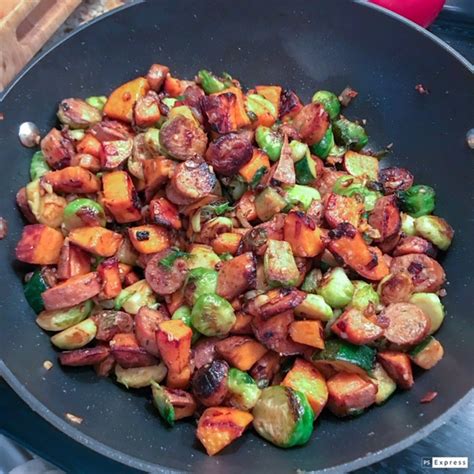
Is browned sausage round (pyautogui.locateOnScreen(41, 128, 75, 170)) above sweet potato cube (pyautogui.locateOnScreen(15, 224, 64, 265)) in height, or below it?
above

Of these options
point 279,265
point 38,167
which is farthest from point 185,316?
point 38,167

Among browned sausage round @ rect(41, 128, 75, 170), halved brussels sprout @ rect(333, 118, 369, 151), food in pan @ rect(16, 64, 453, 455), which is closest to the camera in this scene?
food in pan @ rect(16, 64, 453, 455)

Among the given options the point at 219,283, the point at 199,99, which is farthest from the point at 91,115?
the point at 219,283

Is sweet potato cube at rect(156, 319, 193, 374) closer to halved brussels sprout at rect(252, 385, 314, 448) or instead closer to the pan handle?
halved brussels sprout at rect(252, 385, 314, 448)

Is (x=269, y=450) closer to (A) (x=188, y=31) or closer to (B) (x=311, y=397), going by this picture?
(B) (x=311, y=397)

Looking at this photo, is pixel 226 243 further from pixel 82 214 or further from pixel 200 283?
pixel 82 214

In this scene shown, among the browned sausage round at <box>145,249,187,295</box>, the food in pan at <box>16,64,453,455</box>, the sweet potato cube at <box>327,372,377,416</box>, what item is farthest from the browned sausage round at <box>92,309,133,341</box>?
the sweet potato cube at <box>327,372,377,416</box>

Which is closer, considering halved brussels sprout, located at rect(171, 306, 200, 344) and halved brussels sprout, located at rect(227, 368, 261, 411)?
halved brussels sprout, located at rect(227, 368, 261, 411)
